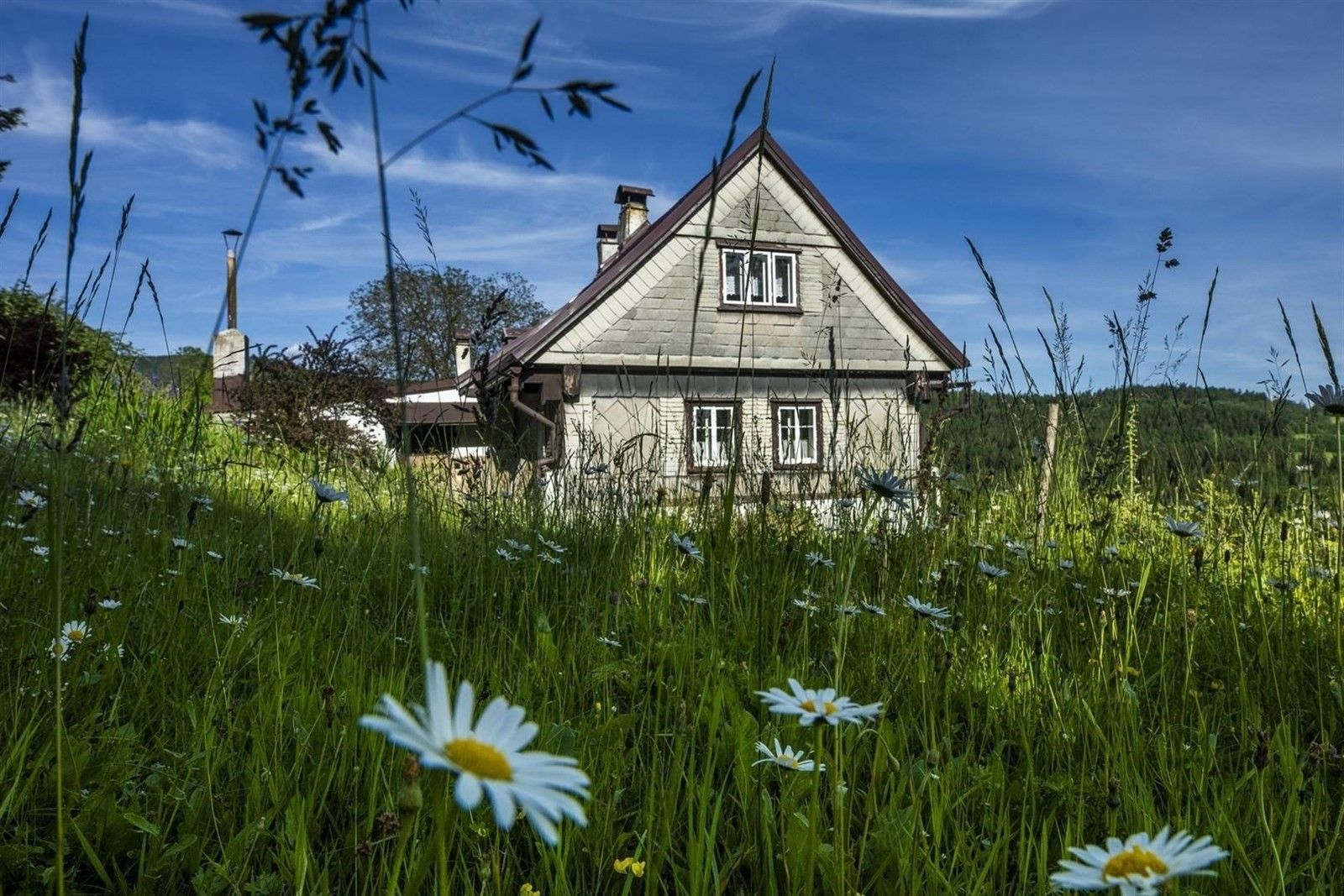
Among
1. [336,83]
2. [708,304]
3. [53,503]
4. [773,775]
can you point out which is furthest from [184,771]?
[708,304]

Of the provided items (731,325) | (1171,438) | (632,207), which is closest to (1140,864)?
(1171,438)

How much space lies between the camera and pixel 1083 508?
13.6 feet

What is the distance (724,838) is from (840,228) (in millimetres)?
14529

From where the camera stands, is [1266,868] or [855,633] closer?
[1266,868]

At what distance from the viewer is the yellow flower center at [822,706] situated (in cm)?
95

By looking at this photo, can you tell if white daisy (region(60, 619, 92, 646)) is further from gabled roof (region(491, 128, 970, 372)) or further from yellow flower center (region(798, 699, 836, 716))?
gabled roof (region(491, 128, 970, 372))

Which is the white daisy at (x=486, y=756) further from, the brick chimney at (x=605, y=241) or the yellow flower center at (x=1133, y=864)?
the brick chimney at (x=605, y=241)

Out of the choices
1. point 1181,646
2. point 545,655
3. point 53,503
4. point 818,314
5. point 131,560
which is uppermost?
point 818,314

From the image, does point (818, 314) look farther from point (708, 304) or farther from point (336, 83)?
point (336, 83)

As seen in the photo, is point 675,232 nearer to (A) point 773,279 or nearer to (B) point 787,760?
(A) point 773,279

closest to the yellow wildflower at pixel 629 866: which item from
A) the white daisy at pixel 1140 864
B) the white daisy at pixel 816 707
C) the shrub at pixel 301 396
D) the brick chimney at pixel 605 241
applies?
the white daisy at pixel 816 707

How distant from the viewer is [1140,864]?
649mm

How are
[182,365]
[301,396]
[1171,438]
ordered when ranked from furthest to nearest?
[301,396] < [182,365] < [1171,438]

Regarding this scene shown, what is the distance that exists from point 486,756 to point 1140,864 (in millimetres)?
495
